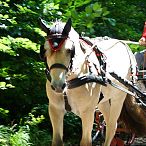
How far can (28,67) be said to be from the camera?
670 cm

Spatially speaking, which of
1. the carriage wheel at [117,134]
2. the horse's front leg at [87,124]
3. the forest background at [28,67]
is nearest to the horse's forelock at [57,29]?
the horse's front leg at [87,124]

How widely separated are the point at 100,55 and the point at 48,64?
100 cm

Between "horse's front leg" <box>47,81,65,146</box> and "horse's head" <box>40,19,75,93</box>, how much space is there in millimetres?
423

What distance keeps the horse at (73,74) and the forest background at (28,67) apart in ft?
5.28

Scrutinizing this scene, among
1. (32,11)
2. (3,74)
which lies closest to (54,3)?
(32,11)

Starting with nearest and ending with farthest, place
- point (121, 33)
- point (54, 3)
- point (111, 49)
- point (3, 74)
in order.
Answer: point (111, 49) < point (3, 74) < point (54, 3) < point (121, 33)

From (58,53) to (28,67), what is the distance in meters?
3.10

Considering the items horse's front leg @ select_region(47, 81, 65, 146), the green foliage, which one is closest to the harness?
horse's front leg @ select_region(47, 81, 65, 146)

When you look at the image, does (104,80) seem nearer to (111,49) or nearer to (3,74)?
(111,49)

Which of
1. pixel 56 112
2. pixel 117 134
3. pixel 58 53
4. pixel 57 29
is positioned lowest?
pixel 117 134

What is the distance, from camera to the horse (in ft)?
12.0

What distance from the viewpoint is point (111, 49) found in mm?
5363

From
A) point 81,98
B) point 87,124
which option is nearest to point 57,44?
point 81,98

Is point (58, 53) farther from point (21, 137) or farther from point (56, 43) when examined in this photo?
point (21, 137)
